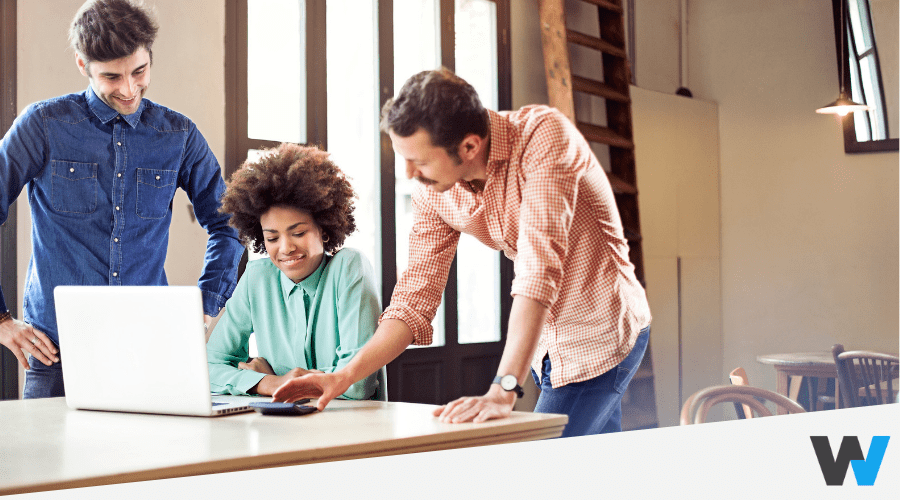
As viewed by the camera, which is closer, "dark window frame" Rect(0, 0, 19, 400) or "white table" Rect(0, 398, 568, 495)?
"white table" Rect(0, 398, 568, 495)

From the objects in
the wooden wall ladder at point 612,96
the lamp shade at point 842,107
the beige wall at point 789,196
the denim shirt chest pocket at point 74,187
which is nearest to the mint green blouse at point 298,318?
the denim shirt chest pocket at point 74,187

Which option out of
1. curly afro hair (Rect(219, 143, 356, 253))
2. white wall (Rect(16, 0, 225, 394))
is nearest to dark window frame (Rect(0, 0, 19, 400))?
white wall (Rect(16, 0, 225, 394))

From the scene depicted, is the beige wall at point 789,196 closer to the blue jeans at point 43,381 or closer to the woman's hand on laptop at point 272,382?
the woman's hand on laptop at point 272,382

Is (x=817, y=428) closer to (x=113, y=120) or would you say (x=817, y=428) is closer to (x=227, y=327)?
(x=227, y=327)

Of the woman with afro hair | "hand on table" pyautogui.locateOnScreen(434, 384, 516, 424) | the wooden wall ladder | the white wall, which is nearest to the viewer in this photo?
"hand on table" pyautogui.locateOnScreen(434, 384, 516, 424)

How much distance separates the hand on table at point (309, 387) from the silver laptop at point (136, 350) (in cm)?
7

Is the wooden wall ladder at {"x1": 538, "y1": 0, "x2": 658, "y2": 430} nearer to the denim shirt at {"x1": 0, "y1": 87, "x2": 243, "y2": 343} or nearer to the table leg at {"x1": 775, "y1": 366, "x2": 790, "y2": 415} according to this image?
the table leg at {"x1": 775, "y1": 366, "x2": 790, "y2": 415}

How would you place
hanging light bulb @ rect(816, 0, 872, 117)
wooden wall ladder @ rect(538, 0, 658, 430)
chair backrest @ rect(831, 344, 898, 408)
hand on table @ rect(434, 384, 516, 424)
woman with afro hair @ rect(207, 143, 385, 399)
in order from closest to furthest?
hand on table @ rect(434, 384, 516, 424) < woman with afro hair @ rect(207, 143, 385, 399) < chair backrest @ rect(831, 344, 898, 408) < wooden wall ladder @ rect(538, 0, 658, 430) < hanging light bulb @ rect(816, 0, 872, 117)

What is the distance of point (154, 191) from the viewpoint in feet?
6.98

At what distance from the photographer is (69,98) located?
202 centimetres

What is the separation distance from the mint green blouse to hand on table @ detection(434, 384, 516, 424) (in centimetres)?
44

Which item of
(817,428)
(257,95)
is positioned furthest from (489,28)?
(817,428)

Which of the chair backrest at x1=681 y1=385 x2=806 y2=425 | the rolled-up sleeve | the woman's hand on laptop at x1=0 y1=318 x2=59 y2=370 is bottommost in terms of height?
the chair backrest at x1=681 y1=385 x2=806 y2=425

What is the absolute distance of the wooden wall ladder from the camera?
129 inches
